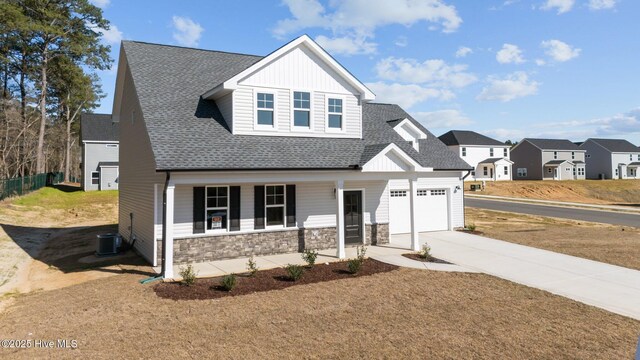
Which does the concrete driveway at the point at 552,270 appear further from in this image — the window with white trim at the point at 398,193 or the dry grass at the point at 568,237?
the window with white trim at the point at 398,193

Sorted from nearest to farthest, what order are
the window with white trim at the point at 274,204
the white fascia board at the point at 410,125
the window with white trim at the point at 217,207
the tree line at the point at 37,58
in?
the window with white trim at the point at 217,207 → the window with white trim at the point at 274,204 → the white fascia board at the point at 410,125 → the tree line at the point at 37,58

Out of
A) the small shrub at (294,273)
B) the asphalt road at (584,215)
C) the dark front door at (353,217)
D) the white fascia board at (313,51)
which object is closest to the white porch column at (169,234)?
the small shrub at (294,273)

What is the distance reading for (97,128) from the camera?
43125mm

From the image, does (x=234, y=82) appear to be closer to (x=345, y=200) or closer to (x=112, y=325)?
(x=345, y=200)

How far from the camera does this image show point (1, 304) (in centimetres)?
946

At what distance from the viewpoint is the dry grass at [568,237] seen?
47.1ft

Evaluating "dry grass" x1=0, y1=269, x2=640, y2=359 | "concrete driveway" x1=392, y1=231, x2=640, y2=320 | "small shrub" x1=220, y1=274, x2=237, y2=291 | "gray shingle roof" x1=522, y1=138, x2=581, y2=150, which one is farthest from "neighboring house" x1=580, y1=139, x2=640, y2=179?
"small shrub" x1=220, y1=274, x2=237, y2=291

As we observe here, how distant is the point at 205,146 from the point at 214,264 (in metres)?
3.88

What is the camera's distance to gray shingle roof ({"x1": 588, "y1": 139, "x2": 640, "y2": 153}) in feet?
235

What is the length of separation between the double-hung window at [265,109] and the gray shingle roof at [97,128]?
1355 inches

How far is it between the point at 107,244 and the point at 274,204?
22.1 ft

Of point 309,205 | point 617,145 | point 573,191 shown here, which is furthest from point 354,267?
point 617,145

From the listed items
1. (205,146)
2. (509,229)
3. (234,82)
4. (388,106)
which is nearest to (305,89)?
(234,82)

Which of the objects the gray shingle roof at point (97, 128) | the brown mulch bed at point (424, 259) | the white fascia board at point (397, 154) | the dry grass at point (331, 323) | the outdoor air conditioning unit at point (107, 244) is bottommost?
the dry grass at point (331, 323)
